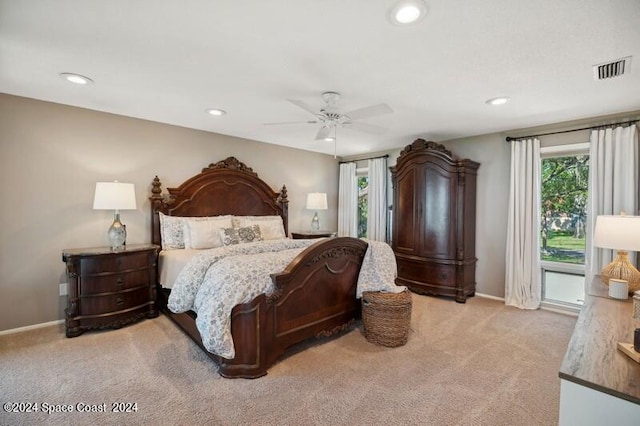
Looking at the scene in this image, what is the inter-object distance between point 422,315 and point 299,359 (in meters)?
1.78

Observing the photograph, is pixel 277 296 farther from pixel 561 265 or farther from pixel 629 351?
pixel 561 265

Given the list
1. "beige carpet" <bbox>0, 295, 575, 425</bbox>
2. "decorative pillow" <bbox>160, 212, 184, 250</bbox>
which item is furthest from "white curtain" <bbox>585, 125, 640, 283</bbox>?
"decorative pillow" <bbox>160, 212, 184, 250</bbox>

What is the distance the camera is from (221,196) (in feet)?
14.7

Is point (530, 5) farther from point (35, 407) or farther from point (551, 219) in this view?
point (35, 407)

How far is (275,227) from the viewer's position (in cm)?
470

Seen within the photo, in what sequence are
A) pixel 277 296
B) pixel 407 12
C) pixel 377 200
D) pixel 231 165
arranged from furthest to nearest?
pixel 377 200 < pixel 231 165 < pixel 277 296 < pixel 407 12

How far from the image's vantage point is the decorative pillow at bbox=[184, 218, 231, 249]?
12.3 ft

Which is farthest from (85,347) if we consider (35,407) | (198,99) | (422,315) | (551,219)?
(551,219)

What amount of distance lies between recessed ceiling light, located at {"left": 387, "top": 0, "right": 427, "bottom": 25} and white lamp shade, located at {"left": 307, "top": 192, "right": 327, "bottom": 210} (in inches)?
147

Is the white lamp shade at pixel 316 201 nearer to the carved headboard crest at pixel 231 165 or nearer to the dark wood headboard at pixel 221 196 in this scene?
the dark wood headboard at pixel 221 196

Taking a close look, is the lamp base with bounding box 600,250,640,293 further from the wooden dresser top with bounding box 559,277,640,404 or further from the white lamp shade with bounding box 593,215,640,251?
the wooden dresser top with bounding box 559,277,640,404

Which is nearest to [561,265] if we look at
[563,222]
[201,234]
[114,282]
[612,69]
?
[563,222]

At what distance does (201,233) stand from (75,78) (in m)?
1.94

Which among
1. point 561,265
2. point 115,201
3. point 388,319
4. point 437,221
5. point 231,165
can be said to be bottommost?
point 388,319
